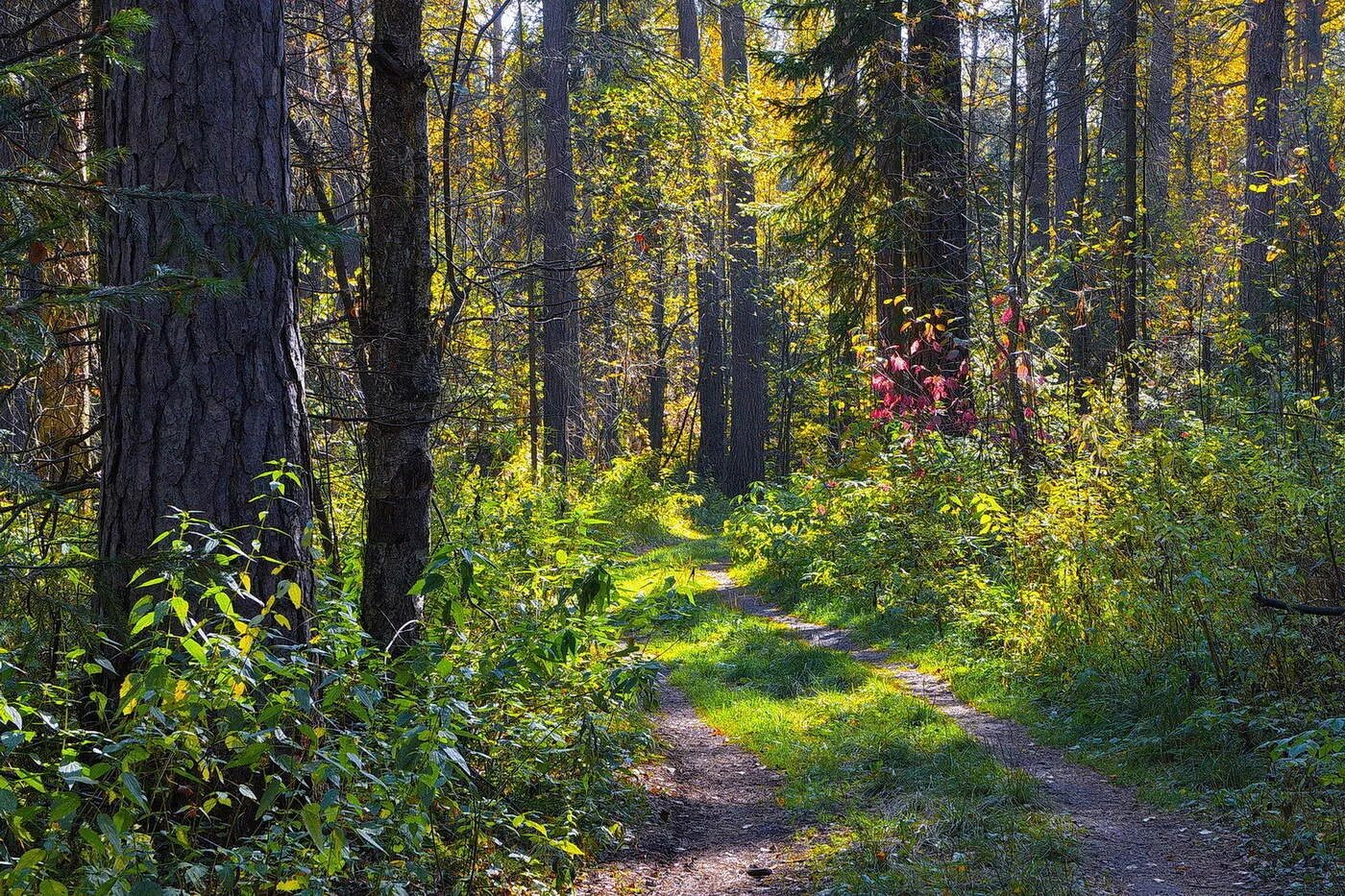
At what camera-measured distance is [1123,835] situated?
477 cm

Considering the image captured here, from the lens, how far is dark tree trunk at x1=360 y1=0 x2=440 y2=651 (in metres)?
4.93

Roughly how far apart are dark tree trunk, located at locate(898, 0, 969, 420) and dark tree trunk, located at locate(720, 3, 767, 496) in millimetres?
9748

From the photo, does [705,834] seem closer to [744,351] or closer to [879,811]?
[879,811]

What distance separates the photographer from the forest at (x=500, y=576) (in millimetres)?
3293

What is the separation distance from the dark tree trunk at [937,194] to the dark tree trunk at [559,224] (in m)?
4.95

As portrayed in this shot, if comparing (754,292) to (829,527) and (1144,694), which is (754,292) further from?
(1144,694)

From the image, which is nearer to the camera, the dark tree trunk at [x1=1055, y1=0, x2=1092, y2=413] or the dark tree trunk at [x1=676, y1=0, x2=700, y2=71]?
the dark tree trunk at [x1=1055, y1=0, x2=1092, y2=413]

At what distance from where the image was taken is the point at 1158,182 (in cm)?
2458

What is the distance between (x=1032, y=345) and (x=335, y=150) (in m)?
7.30

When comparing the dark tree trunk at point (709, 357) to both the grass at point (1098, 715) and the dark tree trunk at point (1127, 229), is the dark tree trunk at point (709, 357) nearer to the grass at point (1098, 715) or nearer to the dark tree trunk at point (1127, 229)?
the dark tree trunk at point (1127, 229)

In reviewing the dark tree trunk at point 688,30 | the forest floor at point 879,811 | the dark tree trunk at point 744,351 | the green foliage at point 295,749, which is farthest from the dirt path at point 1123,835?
the dark tree trunk at point 688,30

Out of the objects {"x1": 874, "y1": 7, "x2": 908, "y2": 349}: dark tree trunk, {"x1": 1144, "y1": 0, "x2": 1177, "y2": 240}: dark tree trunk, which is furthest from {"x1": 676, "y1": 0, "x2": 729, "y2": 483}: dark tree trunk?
{"x1": 874, "y1": 7, "x2": 908, "y2": 349}: dark tree trunk

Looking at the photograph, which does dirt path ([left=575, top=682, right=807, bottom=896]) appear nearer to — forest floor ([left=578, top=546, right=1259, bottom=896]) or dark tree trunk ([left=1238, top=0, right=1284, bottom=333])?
forest floor ([left=578, top=546, right=1259, bottom=896])

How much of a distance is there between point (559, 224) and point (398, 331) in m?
11.7
